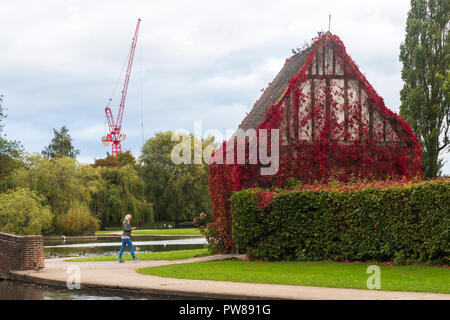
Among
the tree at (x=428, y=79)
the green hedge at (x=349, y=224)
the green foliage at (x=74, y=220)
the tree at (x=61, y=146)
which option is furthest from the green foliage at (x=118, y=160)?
the green hedge at (x=349, y=224)

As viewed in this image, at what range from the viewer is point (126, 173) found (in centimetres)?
7150

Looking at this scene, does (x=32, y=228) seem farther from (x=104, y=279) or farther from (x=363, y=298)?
(x=363, y=298)

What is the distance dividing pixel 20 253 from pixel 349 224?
36.1 ft

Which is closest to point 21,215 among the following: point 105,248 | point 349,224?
point 105,248

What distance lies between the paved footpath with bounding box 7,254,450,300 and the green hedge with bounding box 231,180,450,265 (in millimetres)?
5214

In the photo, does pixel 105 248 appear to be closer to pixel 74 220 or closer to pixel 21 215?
pixel 21 215

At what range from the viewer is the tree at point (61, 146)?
9606 cm

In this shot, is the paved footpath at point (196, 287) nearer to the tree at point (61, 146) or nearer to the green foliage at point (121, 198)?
the green foliage at point (121, 198)

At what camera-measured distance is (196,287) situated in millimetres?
13469

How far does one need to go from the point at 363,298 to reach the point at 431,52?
31833 millimetres

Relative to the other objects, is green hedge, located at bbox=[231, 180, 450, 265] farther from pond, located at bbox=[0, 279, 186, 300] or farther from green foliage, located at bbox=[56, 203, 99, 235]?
green foliage, located at bbox=[56, 203, 99, 235]

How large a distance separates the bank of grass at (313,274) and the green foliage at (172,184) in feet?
178

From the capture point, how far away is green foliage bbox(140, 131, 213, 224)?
74188 mm
